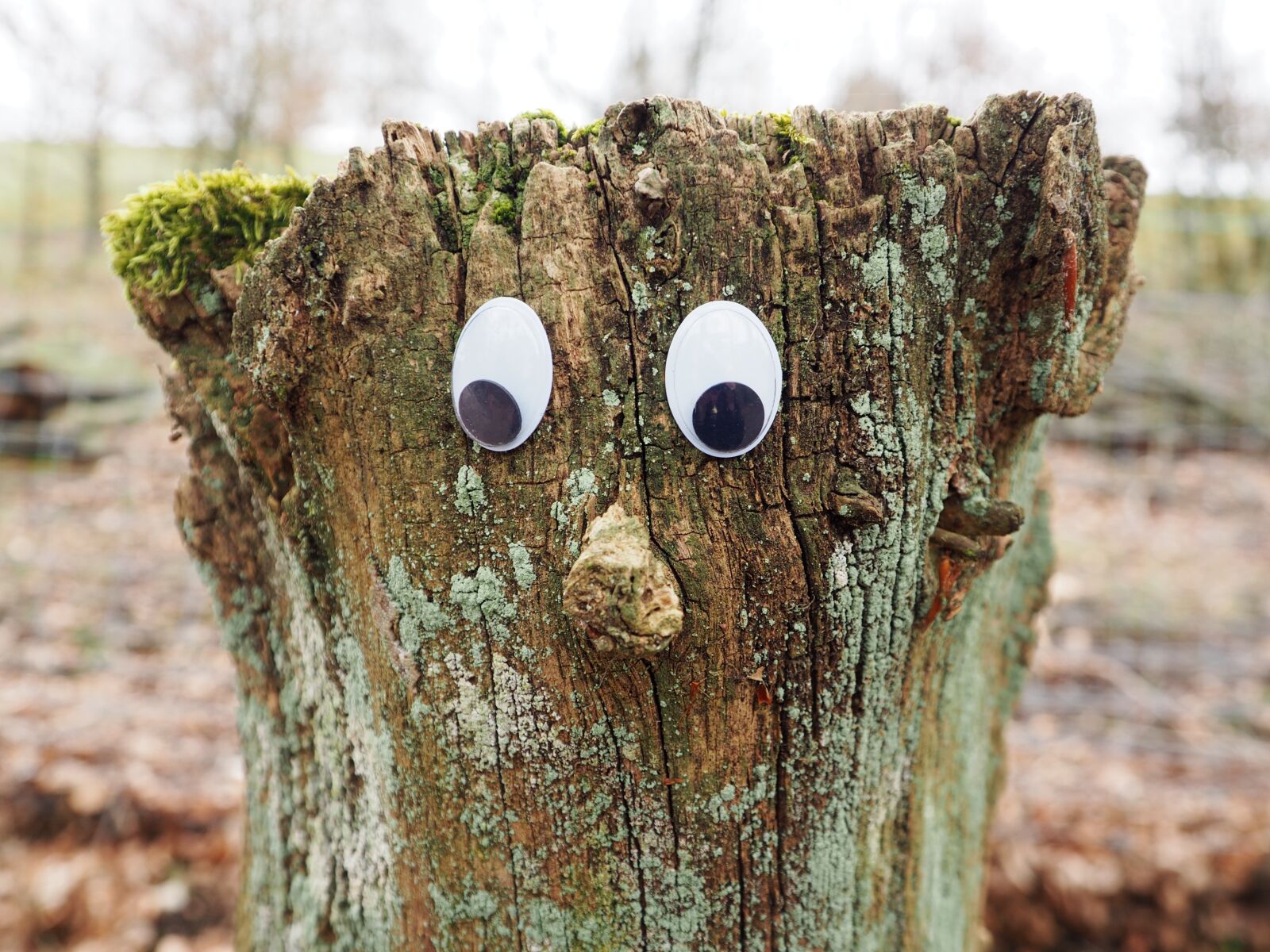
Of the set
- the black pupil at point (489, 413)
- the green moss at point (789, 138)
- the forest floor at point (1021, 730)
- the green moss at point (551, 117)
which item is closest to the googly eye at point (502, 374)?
the black pupil at point (489, 413)

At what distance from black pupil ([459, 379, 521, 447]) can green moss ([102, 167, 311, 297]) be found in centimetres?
56

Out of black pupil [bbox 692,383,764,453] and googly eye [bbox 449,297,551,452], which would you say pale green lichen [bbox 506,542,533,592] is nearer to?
googly eye [bbox 449,297,551,452]

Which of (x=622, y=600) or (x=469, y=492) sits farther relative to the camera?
(x=469, y=492)

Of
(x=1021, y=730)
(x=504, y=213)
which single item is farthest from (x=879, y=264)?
(x=1021, y=730)

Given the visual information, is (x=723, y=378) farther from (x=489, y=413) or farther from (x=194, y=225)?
(x=194, y=225)

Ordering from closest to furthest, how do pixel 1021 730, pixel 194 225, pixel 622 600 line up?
pixel 622 600 → pixel 194 225 → pixel 1021 730

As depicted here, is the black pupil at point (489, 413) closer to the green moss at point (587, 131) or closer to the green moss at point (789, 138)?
the green moss at point (587, 131)

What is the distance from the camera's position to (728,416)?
3.31 ft

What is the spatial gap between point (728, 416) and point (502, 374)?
11.7 inches

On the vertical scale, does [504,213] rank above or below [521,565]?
above

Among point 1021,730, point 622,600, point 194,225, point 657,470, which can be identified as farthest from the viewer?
point 1021,730

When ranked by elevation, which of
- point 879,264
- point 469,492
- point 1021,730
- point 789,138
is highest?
point 789,138

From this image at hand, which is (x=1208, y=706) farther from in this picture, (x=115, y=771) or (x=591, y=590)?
(x=115, y=771)

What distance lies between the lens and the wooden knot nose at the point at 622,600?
3.09ft
